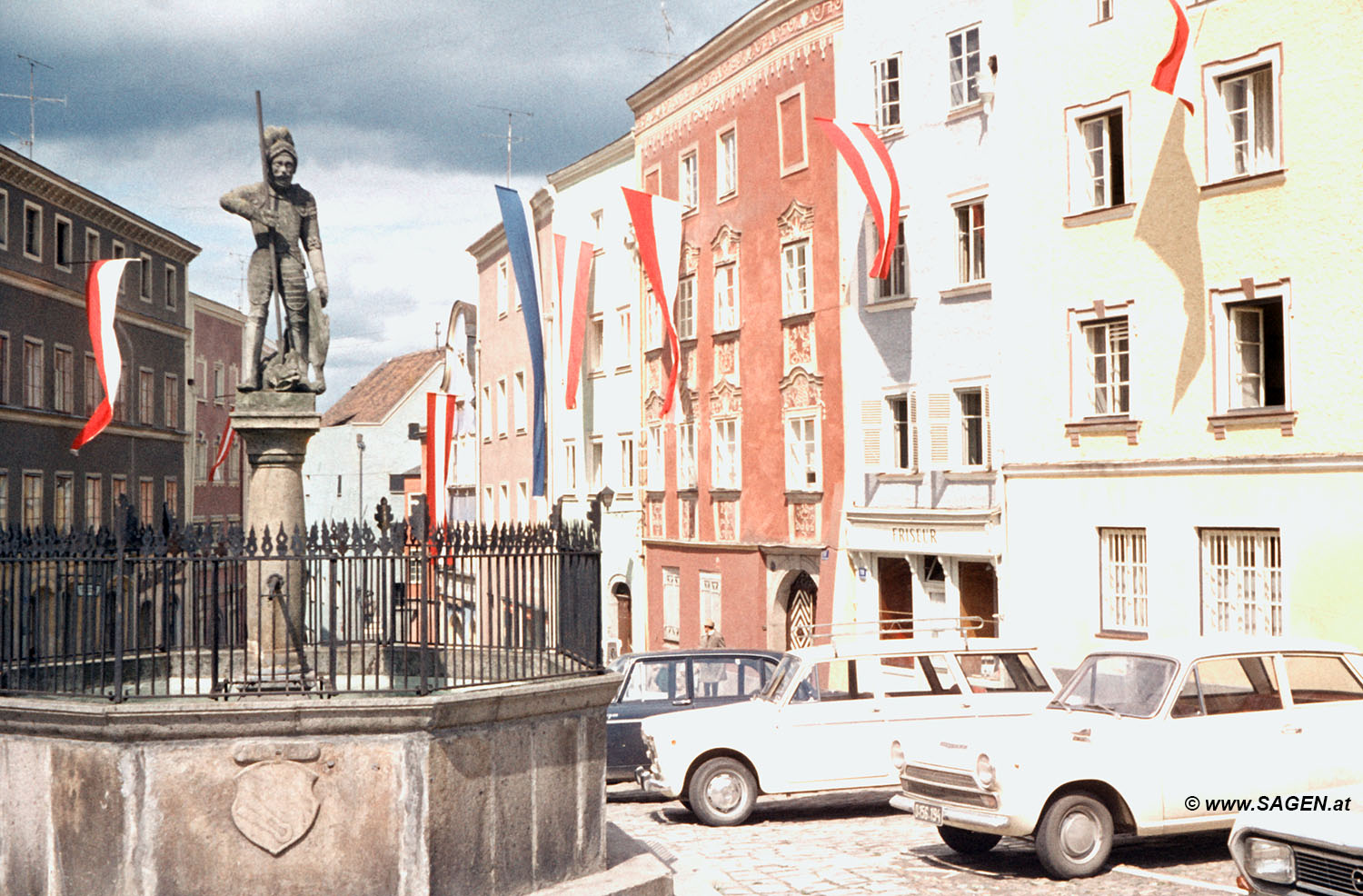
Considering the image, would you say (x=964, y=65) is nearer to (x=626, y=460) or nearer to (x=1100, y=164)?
(x=1100, y=164)

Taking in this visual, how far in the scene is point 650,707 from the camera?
731 inches

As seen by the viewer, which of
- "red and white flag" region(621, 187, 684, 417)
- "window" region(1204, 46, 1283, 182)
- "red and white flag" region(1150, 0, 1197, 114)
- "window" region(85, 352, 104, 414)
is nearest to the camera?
"window" region(1204, 46, 1283, 182)

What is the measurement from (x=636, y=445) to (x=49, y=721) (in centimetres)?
3165

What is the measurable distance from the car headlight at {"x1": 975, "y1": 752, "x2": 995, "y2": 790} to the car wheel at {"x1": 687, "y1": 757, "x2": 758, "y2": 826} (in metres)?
3.91

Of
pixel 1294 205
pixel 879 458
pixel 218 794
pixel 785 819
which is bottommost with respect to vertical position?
pixel 785 819

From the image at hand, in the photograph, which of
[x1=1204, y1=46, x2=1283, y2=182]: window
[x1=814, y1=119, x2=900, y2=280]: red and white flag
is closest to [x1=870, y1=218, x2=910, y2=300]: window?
[x1=814, y1=119, x2=900, y2=280]: red and white flag

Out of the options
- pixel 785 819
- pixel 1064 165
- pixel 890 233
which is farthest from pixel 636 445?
pixel 785 819

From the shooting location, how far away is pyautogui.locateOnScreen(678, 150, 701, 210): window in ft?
126

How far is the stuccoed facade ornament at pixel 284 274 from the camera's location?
43.2 ft

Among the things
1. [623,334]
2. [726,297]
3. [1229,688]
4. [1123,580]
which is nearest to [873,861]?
[1229,688]

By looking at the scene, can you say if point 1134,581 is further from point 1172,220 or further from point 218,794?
point 218,794

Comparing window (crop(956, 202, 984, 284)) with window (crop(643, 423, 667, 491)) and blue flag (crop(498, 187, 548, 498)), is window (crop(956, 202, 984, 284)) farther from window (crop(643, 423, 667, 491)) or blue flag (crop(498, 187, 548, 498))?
window (crop(643, 423, 667, 491))

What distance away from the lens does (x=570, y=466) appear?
47.1m

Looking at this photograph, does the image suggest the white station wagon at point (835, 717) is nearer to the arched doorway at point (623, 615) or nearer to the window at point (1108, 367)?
the window at point (1108, 367)
